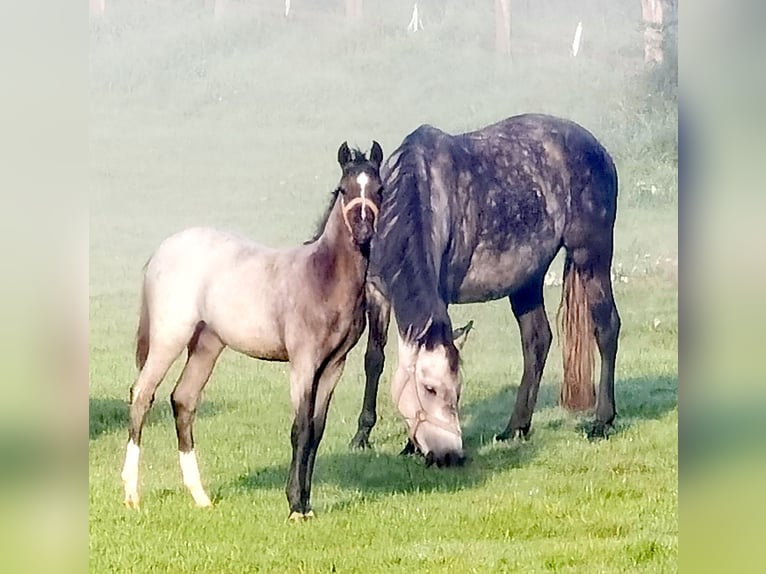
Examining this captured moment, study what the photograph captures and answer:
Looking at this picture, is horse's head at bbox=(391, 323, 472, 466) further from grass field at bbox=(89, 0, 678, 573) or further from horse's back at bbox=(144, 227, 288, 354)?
horse's back at bbox=(144, 227, 288, 354)

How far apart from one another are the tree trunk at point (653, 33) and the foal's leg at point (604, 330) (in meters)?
0.61

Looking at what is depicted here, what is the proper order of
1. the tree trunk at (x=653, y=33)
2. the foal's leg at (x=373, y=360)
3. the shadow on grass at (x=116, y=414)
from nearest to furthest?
the shadow on grass at (x=116, y=414), the foal's leg at (x=373, y=360), the tree trunk at (x=653, y=33)

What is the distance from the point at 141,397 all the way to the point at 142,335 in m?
0.16

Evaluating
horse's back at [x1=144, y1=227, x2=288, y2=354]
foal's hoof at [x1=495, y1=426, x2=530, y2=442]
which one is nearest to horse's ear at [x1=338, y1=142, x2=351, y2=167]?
horse's back at [x1=144, y1=227, x2=288, y2=354]

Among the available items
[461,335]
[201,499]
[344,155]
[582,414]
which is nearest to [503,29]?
[344,155]

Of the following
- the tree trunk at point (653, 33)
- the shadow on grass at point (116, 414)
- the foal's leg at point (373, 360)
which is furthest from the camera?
the tree trunk at point (653, 33)

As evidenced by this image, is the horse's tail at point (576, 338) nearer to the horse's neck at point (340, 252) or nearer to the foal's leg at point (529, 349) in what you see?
the foal's leg at point (529, 349)

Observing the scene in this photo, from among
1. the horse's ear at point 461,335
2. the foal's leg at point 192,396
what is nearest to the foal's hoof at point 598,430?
the horse's ear at point 461,335

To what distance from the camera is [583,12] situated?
2795mm

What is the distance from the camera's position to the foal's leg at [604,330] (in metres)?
2.85

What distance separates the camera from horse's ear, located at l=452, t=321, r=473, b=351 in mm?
2734
